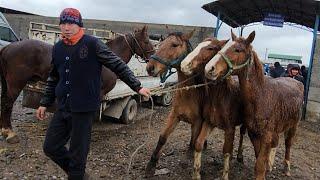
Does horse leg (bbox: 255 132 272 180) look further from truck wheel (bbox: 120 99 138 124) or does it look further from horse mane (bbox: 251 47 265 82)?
truck wheel (bbox: 120 99 138 124)

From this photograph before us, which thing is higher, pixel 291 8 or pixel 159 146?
pixel 291 8

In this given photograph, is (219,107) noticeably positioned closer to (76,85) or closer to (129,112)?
(76,85)

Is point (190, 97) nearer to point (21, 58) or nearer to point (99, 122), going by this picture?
point (21, 58)

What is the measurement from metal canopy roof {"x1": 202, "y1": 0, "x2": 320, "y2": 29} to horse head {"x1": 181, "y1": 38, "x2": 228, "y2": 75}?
797 cm

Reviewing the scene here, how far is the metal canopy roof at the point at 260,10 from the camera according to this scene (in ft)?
42.7

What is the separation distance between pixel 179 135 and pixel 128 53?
202cm

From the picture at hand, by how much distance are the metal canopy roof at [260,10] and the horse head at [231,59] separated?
827cm

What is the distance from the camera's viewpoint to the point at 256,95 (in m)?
5.26

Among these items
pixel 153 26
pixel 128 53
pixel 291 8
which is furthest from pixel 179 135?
pixel 153 26

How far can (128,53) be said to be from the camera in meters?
8.47

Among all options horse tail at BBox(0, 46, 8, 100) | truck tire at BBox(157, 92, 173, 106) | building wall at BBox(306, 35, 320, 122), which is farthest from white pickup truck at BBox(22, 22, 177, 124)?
building wall at BBox(306, 35, 320, 122)

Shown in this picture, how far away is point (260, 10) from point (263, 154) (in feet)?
30.9

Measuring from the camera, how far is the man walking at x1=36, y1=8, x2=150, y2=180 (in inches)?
165

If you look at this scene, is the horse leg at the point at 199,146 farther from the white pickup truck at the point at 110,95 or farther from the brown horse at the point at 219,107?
the white pickup truck at the point at 110,95
